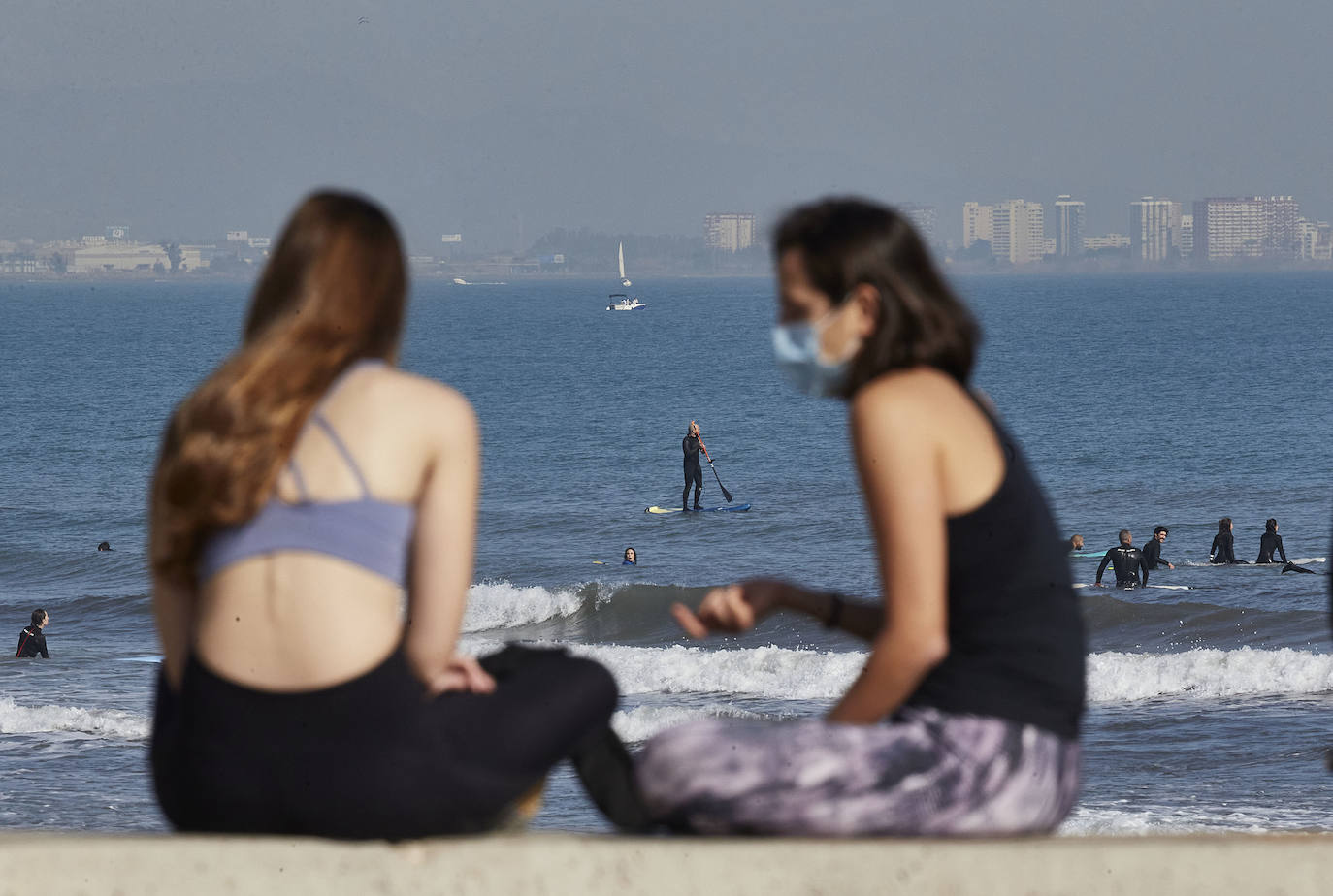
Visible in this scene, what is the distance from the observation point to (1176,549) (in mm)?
33469

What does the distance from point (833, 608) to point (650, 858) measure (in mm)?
740

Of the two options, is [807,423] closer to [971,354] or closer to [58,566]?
[58,566]

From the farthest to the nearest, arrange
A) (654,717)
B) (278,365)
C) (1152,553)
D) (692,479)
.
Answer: (692,479) → (1152,553) → (654,717) → (278,365)

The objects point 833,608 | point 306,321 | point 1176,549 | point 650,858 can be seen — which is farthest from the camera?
point 1176,549

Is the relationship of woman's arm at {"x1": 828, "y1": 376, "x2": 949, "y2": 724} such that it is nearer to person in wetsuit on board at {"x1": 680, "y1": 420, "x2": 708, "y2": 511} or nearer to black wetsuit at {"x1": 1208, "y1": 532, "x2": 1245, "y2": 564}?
black wetsuit at {"x1": 1208, "y1": 532, "x2": 1245, "y2": 564}

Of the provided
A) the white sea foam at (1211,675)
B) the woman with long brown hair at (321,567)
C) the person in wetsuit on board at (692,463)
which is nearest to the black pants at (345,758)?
the woman with long brown hair at (321,567)

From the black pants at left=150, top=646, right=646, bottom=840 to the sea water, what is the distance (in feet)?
1.91

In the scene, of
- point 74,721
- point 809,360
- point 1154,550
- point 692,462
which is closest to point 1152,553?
point 1154,550

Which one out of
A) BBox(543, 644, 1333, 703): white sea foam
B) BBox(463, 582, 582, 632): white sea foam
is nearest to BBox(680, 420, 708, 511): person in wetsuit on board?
BBox(463, 582, 582, 632): white sea foam

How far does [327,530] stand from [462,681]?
353 millimetres

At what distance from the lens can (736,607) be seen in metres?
2.62

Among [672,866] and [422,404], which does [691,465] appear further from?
[672,866]

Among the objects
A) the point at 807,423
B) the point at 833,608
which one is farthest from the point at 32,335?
the point at 833,608

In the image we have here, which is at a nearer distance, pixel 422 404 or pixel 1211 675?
pixel 422 404
